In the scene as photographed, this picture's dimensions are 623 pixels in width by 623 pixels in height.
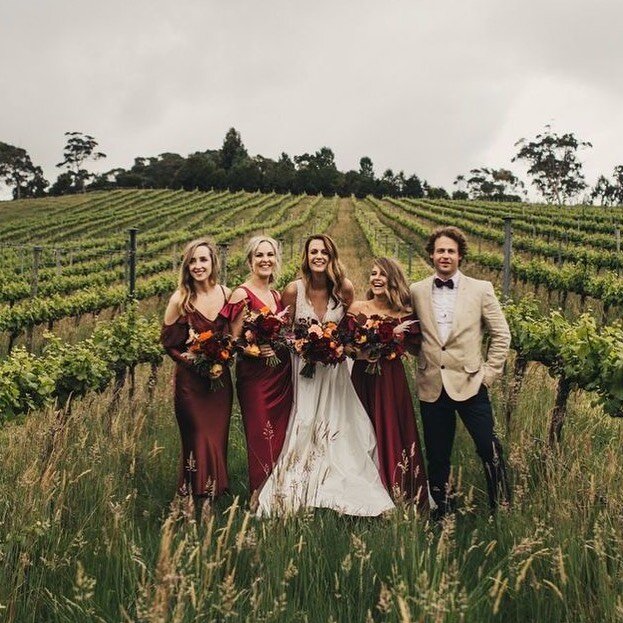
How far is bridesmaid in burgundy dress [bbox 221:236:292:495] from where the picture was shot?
4.34 metres

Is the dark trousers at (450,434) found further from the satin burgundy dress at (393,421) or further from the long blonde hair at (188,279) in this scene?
the long blonde hair at (188,279)

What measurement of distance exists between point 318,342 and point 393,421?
2.55 feet

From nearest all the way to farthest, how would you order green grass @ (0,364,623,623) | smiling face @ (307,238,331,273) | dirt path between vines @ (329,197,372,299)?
green grass @ (0,364,623,623) < smiling face @ (307,238,331,273) < dirt path between vines @ (329,197,372,299)

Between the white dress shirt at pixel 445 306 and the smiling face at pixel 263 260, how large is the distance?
3.95ft

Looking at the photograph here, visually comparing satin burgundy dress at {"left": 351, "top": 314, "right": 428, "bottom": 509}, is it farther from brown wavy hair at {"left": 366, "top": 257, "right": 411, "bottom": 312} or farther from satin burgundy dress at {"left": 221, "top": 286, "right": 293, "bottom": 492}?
satin burgundy dress at {"left": 221, "top": 286, "right": 293, "bottom": 492}

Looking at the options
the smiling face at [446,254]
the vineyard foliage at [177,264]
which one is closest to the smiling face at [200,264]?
the vineyard foliage at [177,264]

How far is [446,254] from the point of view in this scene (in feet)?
13.7

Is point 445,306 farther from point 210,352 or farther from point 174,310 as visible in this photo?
point 174,310

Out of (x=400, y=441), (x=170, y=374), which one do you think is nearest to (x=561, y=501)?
(x=400, y=441)

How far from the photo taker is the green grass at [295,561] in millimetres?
2152

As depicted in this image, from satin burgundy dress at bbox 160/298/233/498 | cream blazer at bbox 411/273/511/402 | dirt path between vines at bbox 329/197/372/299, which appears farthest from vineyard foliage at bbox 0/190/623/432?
satin burgundy dress at bbox 160/298/233/498

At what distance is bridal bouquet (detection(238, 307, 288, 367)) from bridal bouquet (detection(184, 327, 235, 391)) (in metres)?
0.11

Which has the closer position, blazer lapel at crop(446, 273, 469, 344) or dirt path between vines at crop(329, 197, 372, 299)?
blazer lapel at crop(446, 273, 469, 344)

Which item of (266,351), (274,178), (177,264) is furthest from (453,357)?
(274,178)
